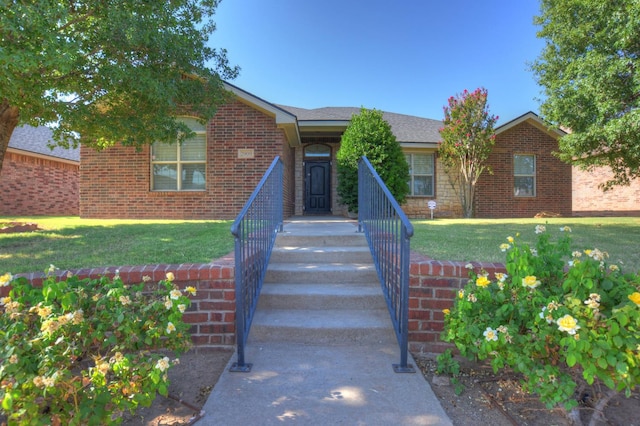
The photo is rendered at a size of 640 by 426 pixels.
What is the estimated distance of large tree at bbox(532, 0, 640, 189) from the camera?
247 inches

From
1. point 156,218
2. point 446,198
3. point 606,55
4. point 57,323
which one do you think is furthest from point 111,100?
point 446,198

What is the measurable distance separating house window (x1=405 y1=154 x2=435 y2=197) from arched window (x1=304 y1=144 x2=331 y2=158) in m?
2.67

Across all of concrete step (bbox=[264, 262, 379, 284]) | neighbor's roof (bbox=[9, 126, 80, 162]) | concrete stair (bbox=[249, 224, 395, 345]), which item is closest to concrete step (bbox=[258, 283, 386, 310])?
concrete stair (bbox=[249, 224, 395, 345])

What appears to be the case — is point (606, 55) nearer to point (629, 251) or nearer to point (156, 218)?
point (629, 251)

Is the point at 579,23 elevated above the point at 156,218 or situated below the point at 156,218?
above

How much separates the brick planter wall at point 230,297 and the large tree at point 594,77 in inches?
231

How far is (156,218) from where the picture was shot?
8.58 metres

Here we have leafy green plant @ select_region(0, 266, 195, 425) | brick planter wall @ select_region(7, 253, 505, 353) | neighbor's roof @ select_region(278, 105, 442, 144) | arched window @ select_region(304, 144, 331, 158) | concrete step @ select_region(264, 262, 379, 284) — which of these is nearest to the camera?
leafy green plant @ select_region(0, 266, 195, 425)

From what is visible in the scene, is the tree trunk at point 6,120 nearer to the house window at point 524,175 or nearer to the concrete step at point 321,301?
the concrete step at point 321,301

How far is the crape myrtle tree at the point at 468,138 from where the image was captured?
10250 mm

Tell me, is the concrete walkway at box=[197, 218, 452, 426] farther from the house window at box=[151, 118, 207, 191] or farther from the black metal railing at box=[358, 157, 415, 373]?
the house window at box=[151, 118, 207, 191]

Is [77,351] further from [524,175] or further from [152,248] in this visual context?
[524,175]

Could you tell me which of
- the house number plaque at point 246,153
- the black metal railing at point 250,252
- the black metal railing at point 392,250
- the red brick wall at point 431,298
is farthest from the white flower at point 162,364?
the house number plaque at point 246,153

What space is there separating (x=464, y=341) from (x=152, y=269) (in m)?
2.09
